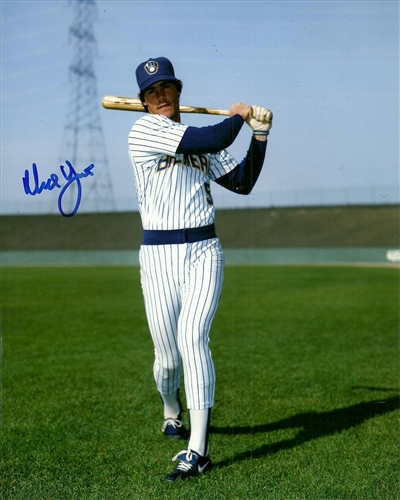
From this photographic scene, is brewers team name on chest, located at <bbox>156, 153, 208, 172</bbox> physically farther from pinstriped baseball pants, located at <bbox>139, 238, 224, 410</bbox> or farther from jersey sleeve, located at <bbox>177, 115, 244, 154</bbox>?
pinstriped baseball pants, located at <bbox>139, 238, 224, 410</bbox>

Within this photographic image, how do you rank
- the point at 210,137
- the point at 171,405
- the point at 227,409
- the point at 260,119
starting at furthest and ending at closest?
1. the point at 227,409
2. the point at 171,405
3. the point at 260,119
4. the point at 210,137

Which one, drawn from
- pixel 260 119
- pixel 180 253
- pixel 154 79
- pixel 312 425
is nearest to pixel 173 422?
pixel 312 425

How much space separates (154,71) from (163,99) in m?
0.15

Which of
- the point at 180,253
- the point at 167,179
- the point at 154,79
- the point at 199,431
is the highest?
the point at 154,79

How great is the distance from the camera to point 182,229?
340cm

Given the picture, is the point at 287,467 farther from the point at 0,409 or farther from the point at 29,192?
the point at 0,409

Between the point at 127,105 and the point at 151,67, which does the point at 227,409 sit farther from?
the point at 151,67

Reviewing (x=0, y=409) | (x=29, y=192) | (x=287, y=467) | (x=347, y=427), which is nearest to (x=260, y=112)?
(x=29, y=192)

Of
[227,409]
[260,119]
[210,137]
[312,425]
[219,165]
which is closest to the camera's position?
[210,137]

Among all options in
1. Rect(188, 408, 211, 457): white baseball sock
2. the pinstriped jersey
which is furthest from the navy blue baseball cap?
Rect(188, 408, 211, 457): white baseball sock

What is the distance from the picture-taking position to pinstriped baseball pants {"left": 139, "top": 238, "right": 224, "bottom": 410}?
338cm

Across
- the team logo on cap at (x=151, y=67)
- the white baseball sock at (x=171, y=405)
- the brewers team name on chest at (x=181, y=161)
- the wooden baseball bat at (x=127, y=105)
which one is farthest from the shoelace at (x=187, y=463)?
the team logo on cap at (x=151, y=67)

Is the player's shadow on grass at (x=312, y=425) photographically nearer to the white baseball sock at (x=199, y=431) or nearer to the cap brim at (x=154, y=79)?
the white baseball sock at (x=199, y=431)

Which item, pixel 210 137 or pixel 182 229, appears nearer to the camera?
pixel 210 137
